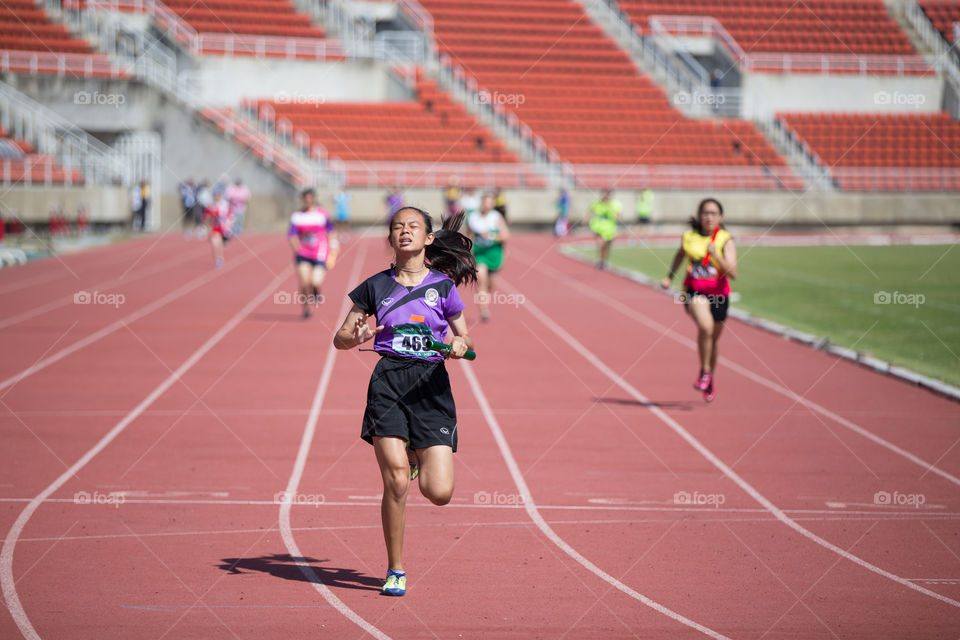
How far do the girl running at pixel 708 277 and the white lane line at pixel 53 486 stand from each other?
5021 mm

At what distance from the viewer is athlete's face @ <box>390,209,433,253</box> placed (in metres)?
6.41

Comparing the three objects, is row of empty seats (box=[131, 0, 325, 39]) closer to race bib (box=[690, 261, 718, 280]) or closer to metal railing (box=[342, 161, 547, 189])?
metal railing (box=[342, 161, 547, 189])

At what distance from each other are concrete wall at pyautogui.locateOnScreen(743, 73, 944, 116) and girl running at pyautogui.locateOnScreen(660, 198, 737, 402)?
40417 mm

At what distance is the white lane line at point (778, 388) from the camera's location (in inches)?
388

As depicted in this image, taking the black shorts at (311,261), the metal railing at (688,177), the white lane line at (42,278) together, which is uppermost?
the metal railing at (688,177)

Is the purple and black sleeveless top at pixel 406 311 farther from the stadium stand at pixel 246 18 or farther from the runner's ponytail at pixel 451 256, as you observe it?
the stadium stand at pixel 246 18

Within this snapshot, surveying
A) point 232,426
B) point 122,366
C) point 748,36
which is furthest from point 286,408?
point 748,36

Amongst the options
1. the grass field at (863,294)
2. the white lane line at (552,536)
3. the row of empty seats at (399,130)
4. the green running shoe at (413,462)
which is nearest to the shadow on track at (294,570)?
the green running shoe at (413,462)

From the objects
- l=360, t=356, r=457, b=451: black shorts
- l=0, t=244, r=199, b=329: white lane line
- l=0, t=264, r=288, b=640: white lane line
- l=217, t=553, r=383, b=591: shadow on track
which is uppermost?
l=360, t=356, r=457, b=451: black shorts

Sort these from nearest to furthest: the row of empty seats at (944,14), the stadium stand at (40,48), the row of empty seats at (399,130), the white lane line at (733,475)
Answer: the white lane line at (733,475)
the stadium stand at (40,48)
the row of empty seats at (399,130)
the row of empty seats at (944,14)

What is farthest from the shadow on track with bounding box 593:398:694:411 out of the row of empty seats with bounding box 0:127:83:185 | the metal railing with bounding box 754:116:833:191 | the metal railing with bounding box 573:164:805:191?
the metal railing with bounding box 754:116:833:191

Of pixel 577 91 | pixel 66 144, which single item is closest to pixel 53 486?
pixel 66 144

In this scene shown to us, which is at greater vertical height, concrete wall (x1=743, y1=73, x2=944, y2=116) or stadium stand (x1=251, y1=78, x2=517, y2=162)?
concrete wall (x1=743, y1=73, x2=944, y2=116)

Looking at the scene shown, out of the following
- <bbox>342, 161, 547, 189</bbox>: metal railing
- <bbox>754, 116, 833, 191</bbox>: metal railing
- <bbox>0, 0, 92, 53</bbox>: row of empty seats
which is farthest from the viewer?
<bbox>754, 116, 833, 191</bbox>: metal railing
